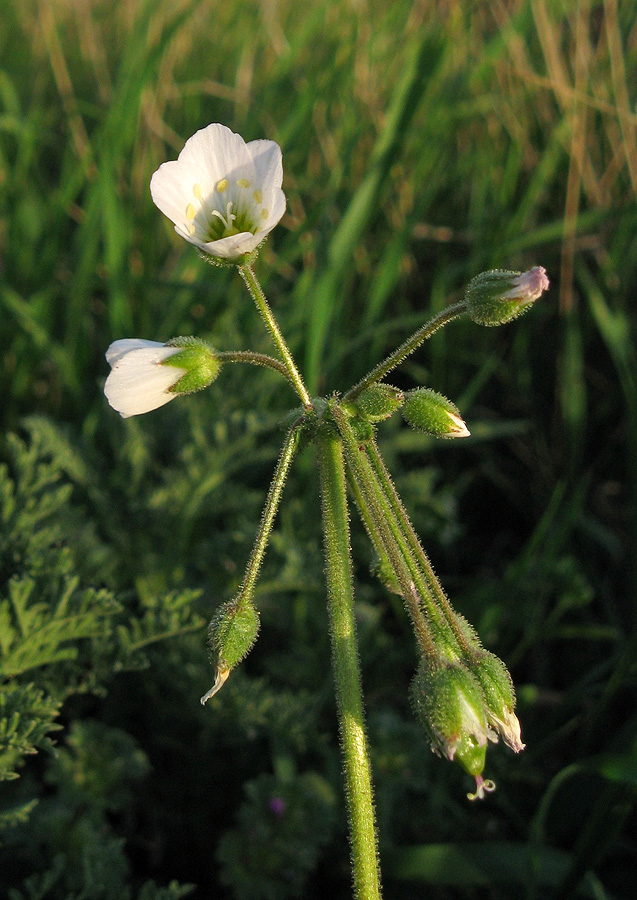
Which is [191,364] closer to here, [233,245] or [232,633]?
[233,245]

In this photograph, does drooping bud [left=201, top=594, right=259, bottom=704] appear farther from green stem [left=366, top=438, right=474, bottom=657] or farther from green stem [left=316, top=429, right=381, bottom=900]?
green stem [left=366, top=438, right=474, bottom=657]

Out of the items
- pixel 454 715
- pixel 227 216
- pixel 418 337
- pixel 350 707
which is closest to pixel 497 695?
pixel 454 715

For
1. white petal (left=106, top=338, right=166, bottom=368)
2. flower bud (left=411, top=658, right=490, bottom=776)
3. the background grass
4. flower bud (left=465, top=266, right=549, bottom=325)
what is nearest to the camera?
flower bud (left=411, top=658, right=490, bottom=776)

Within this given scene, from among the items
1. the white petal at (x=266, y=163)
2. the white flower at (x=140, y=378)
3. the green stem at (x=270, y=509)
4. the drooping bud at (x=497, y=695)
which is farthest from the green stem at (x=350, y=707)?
the white petal at (x=266, y=163)

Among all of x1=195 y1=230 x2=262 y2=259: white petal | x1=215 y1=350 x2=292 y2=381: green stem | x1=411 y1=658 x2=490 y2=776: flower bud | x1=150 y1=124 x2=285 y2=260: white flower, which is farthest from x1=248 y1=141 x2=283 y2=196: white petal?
x1=411 y1=658 x2=490 y2=776: flower bud

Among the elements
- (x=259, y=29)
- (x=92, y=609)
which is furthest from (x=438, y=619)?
(x=259, y=29)

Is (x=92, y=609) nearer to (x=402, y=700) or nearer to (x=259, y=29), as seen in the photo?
(x=402, y=700)
